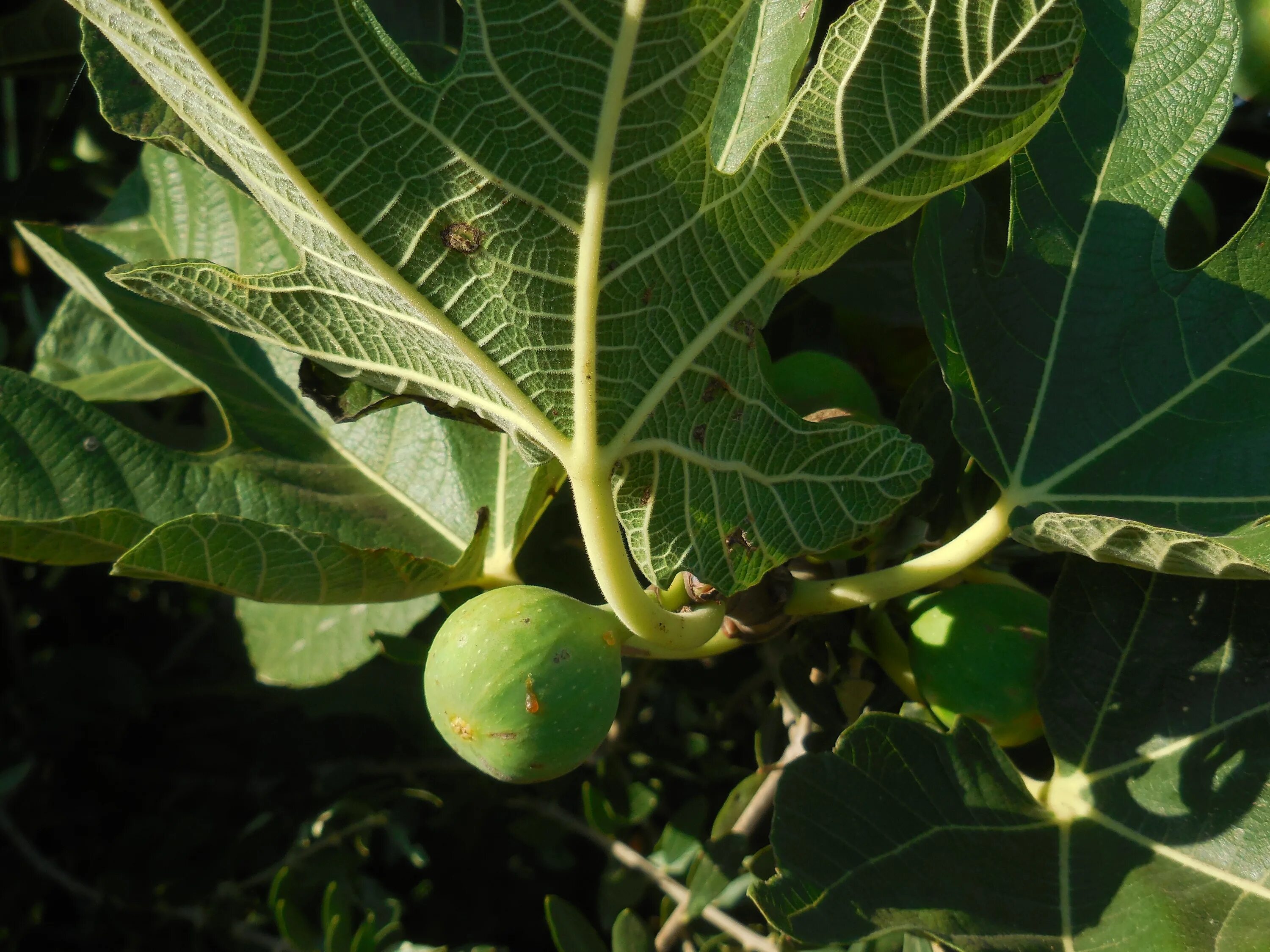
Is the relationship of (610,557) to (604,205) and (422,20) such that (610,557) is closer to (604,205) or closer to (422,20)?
(604,205)

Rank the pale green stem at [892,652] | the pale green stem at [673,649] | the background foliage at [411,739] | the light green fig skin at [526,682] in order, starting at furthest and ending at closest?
the pale green stem at [892,652] < the background foliage at [411,739] < the pale green stem at [673,649] < the light green fig skin at [526,682]

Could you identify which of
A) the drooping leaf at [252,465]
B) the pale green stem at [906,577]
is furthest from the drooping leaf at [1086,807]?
the drooping leaf at [252,465]

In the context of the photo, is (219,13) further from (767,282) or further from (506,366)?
(767,282)

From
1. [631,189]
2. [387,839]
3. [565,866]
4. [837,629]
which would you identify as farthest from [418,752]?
[631,189]

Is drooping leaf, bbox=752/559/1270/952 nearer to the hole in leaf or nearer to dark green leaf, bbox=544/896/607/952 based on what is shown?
dark green leaf, bbox=544/896/607/952

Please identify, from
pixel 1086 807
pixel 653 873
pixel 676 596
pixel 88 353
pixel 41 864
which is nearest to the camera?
pixel 676 596

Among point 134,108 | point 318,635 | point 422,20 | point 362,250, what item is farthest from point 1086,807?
point 422,20

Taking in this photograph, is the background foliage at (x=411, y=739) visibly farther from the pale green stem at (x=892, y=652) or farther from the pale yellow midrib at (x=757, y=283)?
the pale yellow midrib at (x=757, y=283)
